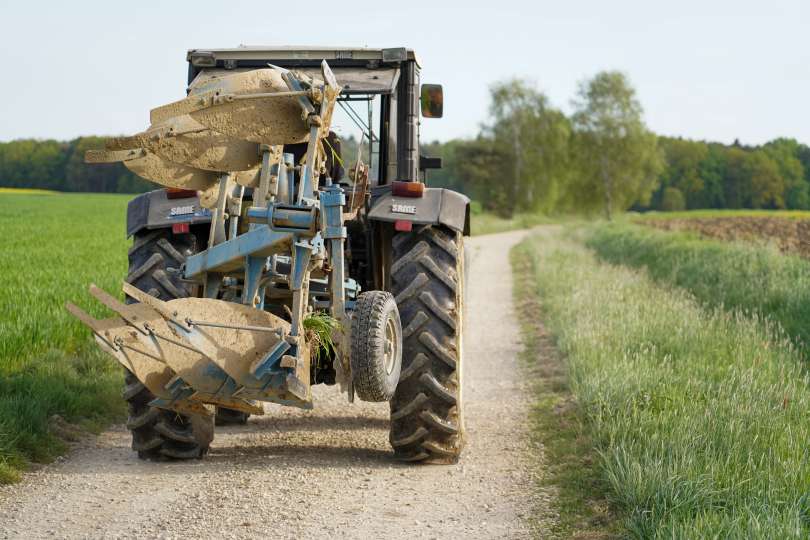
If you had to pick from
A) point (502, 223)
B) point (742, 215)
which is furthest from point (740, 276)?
point (502, 223)

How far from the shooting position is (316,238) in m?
5.09

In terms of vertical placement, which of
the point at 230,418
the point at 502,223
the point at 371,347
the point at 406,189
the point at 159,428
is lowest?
the point at 502,223

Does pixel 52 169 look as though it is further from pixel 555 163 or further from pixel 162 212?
pixel 162 212

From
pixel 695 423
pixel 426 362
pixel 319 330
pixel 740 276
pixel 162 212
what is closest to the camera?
pixel 319 330

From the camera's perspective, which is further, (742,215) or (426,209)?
(742,215)

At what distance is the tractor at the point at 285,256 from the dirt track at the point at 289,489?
297mm

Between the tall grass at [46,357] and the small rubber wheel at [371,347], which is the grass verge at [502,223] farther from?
the small rubber wheel at [371,347]

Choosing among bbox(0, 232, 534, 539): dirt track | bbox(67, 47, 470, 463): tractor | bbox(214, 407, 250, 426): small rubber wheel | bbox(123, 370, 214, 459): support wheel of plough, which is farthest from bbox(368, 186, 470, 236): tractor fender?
bbox(214, 407, 250, 426): small rubber wheel

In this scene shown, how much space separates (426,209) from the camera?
19.7 ft

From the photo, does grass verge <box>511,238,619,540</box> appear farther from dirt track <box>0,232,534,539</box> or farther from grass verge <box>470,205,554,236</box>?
grass verge <box>470,205,554,236</box>

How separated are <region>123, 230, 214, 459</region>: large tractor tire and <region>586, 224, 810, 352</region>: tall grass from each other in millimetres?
5267

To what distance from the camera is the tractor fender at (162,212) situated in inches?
235

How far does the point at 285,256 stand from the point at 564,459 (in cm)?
216

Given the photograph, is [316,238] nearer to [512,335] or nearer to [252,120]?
[252,120]
